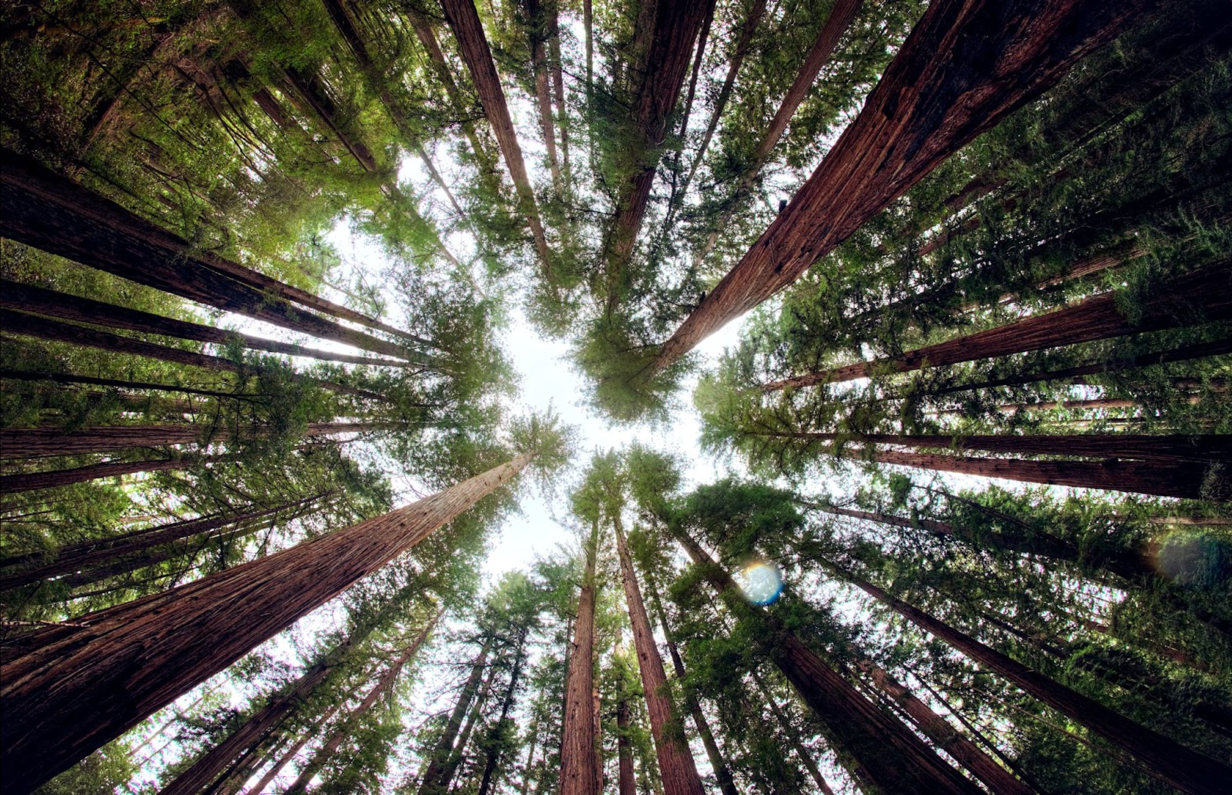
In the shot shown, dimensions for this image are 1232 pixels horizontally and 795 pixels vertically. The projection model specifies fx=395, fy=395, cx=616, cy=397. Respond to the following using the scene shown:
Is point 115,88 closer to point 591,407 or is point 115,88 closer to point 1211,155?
point 591,407

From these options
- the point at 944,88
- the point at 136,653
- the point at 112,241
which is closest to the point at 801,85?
the point at 944,88

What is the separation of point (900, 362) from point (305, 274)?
Answer: 13000 millimetres

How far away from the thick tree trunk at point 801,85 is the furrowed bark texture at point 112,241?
673cm

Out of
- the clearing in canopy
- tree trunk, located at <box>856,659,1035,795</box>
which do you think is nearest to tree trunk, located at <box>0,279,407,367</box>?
the clearing in canopy

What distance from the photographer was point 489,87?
17.6 ft

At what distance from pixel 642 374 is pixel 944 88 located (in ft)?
27.7

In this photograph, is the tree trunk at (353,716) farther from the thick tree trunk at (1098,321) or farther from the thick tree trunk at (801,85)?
the thick tree trunk at (1098,321)

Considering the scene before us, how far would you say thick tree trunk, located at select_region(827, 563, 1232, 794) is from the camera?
443 centimetres

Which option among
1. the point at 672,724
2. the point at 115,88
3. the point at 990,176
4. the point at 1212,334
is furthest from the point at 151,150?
the point at 1212,334

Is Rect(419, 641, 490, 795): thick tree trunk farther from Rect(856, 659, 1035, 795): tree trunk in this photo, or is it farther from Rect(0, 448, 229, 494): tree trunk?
Rect(856, 659, 1035, 795): tree trunk

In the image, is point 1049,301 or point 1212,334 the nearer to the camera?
point 1212,334

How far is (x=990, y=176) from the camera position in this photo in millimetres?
6039

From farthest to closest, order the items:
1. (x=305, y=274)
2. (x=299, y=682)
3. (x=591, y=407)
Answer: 1. (x=591, y=407)
2. (x=305, y=274)
3. (x=299, y=682)

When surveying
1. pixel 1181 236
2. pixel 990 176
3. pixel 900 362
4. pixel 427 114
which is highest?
pixel 427 114
